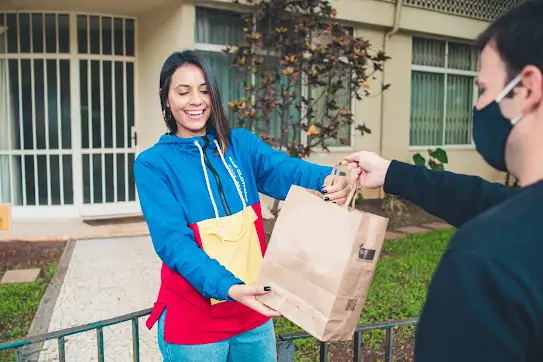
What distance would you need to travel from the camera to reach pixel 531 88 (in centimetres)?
97

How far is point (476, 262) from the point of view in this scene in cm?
85

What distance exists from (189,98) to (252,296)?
2.51ft

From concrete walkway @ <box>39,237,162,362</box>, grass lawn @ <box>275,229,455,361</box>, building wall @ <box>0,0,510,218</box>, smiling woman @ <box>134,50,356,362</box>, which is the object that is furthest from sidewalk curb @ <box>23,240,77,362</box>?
building wall @ <box>0,0,510,218</box>

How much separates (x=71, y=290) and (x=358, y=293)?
413 cm

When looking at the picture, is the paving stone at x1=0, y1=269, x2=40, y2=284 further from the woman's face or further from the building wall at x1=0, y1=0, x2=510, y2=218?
the woman's face

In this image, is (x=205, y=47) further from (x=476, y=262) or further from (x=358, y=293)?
(x=476, y=262)

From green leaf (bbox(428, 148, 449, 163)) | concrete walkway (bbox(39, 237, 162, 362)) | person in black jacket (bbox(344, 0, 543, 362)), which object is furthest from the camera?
green leaf (bbox(428, 148, 449, 163))

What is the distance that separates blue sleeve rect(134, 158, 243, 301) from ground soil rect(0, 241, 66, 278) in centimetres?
446

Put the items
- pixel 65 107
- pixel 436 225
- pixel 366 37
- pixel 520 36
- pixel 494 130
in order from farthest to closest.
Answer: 1. pixel 366 37
2. pixel 436 225
3. pixel 65 107
4. pixel 494 130
5. pixel 520 36

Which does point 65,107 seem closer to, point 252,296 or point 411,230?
point 411,230

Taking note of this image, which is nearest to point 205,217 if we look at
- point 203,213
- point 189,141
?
point 203,213

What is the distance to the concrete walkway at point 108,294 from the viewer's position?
12.3 feet

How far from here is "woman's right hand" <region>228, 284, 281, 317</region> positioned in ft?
5.20

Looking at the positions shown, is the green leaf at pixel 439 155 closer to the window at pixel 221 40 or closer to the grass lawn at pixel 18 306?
the window at pixel 221 40
